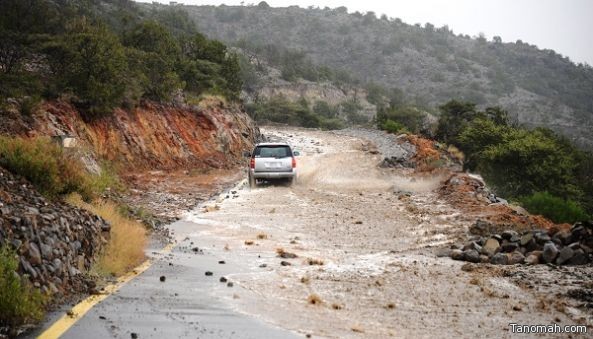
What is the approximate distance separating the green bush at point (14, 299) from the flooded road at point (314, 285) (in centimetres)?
49

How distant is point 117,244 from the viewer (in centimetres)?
923

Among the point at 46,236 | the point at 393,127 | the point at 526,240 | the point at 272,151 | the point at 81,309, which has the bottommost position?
the point at 393,127

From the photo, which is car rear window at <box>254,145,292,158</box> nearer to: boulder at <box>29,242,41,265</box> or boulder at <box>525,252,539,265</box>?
boulder at <box>525,252,539,265</box>

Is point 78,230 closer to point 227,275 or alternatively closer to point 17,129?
point 227,275

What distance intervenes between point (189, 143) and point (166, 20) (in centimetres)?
5555

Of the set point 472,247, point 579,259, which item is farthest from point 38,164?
point 579,259

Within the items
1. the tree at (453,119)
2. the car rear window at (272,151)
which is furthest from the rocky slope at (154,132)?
the tree at (453,119)

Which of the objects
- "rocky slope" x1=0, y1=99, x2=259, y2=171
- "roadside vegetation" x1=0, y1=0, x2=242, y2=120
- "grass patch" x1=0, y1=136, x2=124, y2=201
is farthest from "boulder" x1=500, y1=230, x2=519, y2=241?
"roadside vegetation" x1=0, y1=0, x2=242, y2=120

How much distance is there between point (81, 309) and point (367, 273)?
4397mm

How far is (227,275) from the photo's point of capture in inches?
349

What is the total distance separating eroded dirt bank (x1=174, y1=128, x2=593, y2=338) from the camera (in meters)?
6.91

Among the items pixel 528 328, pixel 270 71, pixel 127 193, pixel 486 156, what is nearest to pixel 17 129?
pixel 127 193

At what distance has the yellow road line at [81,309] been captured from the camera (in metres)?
5.75

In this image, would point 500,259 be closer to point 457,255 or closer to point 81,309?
point 457,255
